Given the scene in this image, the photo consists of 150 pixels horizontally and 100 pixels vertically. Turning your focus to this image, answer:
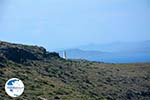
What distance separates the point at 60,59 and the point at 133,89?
633 inches

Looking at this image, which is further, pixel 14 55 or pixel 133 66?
pixel 133 66

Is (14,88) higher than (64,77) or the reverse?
higher

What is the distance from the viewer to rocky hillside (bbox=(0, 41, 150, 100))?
55875 millimetres

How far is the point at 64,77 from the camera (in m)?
71.1

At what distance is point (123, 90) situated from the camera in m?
71.5

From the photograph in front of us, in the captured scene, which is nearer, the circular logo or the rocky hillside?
the circular logo

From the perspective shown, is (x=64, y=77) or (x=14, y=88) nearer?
(x=14, y=88)

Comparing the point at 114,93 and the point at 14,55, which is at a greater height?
the point at 14,55

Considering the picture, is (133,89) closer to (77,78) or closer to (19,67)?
(77,78)

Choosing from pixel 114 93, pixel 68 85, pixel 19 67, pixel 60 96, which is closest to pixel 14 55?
pixel 19 67

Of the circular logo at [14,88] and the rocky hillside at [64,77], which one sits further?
the rocky hillside at [64,77]

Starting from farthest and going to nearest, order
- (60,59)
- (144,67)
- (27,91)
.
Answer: (144,67)
(60,59)
(27,91)

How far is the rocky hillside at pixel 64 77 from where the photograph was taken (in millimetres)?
55875

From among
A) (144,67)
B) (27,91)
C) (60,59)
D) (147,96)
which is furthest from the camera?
(144,67)
